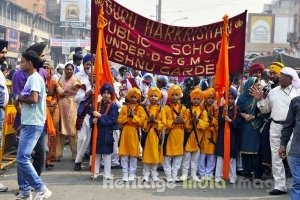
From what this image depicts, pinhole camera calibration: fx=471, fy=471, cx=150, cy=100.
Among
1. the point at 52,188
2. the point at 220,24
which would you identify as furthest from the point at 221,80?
the point at 52,188

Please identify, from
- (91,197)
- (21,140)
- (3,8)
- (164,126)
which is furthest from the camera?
(3,8)

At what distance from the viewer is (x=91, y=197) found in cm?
609

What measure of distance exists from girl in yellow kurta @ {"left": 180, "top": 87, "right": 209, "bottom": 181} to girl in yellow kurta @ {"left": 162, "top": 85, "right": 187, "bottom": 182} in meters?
0.12

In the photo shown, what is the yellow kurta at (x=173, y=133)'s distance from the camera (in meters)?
7.07

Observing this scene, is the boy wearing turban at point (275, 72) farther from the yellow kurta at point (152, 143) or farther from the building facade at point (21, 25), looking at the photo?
the building facade at point (21, 25)

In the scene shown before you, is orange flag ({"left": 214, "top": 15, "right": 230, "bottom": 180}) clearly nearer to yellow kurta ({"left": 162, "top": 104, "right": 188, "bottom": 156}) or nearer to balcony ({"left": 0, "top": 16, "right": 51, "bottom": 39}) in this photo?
yellow kurta ({"left": 162, "top": 104, "right": 188, "bottom": 156})

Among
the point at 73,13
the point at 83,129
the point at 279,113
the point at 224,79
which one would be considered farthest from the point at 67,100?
the point at 73,13

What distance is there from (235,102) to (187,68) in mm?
919

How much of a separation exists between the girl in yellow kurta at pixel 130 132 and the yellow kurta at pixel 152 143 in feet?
0.39

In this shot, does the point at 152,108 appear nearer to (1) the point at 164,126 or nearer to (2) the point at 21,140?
(1) the point at 164,126

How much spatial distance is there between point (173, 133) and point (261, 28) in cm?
5774

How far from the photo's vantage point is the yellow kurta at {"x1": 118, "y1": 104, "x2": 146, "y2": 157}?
23.0 feet

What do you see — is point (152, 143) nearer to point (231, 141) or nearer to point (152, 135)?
point (152, 135)

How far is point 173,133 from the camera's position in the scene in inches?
281
